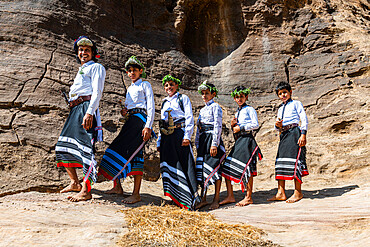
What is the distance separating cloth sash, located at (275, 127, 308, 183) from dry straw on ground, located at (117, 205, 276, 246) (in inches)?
51.5

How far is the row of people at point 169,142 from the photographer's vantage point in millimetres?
3789

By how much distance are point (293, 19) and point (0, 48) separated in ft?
20.3

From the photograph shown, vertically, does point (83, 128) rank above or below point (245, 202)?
above

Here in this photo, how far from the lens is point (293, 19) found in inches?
319

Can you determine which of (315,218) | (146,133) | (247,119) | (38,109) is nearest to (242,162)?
(247,119)

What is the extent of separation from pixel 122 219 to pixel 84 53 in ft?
6.51

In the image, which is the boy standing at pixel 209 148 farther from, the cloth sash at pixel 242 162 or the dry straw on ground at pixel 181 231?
the dry straw on ground at pixel 181 231

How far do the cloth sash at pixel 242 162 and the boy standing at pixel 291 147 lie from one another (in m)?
0.34

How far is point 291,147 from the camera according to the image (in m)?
4.41

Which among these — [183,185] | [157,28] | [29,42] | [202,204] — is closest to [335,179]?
[202,204]

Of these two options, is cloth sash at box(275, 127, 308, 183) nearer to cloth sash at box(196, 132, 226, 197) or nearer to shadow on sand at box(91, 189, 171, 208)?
cloth sash at box(196, 132, 226, 197)

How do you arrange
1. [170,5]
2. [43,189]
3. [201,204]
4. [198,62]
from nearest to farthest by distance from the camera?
[201,204]
[43,189]
[170,5]
[198,62]

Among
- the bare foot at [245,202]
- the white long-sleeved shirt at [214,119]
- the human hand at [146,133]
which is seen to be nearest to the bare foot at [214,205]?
the bare foot at [245,202]

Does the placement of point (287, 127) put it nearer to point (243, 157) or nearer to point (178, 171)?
point (243, 157)
